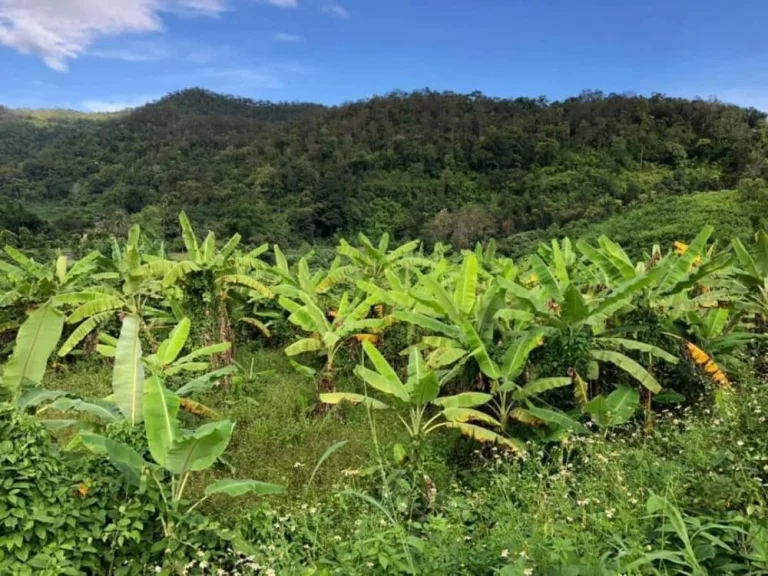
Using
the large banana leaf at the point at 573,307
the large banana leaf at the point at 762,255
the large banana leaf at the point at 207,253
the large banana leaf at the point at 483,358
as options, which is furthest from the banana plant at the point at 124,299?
the large banana leaf at the point at 762,255

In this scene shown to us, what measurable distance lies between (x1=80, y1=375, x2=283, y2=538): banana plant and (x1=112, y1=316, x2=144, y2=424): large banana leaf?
0.43 meters

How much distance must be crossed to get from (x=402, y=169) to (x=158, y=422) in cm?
5633

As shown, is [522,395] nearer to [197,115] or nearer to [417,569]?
[417,569]

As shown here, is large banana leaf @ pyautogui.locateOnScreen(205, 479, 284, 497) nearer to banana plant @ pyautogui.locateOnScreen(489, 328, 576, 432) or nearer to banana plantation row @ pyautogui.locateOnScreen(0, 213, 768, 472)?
banana plantation row @ pyautogui.locateOnScreen(0, 213, 768, 472)

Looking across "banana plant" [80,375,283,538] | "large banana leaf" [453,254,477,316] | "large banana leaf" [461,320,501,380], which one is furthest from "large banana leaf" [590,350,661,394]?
"banana plant" [80,375,283,538]

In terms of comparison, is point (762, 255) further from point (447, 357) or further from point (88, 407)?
point (88, 407)

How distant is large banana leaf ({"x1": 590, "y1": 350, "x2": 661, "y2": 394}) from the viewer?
4.78 meters

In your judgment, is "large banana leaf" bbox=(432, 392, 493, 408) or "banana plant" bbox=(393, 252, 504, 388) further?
"banana plant" bbox=(393, 252, 504, 388)

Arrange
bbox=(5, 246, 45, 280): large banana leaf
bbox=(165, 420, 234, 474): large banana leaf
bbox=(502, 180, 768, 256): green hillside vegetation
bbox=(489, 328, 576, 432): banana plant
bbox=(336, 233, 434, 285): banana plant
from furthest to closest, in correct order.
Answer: bbox=(502, 180, 768, 256): green hillside vegetation < bbox=(5, 246, 45, 280): large banana leaf < bbox=(336, 233, 434, 285): banana plant < bbox=(489, 328, 576, 432): banana plant < bbox=(165, 420, 234, 474): large banana leaf

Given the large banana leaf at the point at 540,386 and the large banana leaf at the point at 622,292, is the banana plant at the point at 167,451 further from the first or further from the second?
the large banana leaf at the point at 622,292

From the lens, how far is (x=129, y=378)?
3734 millimetres

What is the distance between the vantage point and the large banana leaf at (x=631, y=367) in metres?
4.78

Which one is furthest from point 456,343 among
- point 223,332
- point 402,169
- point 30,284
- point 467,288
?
point 402,169

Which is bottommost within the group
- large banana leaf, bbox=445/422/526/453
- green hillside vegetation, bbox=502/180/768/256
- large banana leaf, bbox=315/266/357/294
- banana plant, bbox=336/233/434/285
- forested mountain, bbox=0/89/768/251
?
large banana leaf, bbox=445/422/526/453
